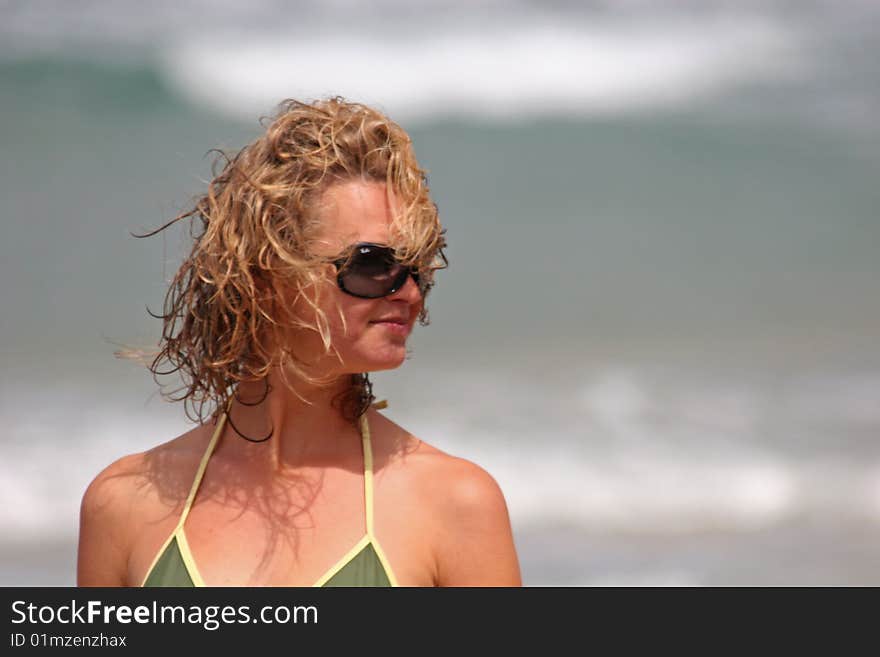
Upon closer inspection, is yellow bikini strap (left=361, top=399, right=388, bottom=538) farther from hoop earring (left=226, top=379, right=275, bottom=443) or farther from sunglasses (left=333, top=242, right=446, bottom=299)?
sunglasses (left=333, top=242, right=446, bottom=299)

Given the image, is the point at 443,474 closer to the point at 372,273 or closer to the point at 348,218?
the point at 372,273

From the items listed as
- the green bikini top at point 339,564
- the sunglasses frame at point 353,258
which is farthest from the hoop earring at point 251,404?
the sunglasses frame at point 353,258

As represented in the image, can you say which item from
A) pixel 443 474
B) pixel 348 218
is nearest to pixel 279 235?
pixel 348 218

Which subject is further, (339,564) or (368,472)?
(368,472)

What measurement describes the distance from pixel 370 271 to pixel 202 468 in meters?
1.07

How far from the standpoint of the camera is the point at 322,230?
4875mm

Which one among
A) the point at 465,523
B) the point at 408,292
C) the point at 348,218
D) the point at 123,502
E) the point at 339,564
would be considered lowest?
the point at 339,564

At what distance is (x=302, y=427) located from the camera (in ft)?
17.0

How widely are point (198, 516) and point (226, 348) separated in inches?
25.5

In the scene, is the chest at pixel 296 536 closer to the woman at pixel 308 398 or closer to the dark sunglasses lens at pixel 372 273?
the woman at pixel 308 398

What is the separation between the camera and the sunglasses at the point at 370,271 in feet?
15.8

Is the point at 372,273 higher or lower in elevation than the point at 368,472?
higher
